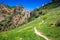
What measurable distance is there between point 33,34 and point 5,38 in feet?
35.8

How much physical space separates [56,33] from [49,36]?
2814 millimetres

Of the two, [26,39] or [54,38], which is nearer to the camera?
[54,38]

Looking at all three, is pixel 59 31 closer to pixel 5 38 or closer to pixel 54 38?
pixel 54 38

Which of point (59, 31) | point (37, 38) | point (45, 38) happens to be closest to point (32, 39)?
point (37, 38)

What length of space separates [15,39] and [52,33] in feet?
45.4

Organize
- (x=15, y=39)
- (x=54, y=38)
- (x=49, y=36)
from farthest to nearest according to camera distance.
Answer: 1. (x=15, y=39)
2. (x=49, y=36)
3. (x=54, y=38)

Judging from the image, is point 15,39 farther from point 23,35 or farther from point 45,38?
point 45,38

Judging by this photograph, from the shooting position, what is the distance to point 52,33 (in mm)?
64562

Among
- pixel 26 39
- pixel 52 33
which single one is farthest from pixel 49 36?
pixel 26 39

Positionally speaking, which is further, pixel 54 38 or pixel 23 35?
pixel 23 35

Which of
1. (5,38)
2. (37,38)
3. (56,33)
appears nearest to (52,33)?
(56,33)

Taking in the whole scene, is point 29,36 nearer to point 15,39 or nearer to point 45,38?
point 15,39

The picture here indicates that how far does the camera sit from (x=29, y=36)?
68312 millimetres

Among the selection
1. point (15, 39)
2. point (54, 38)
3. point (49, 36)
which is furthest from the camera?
point (15, 39)
